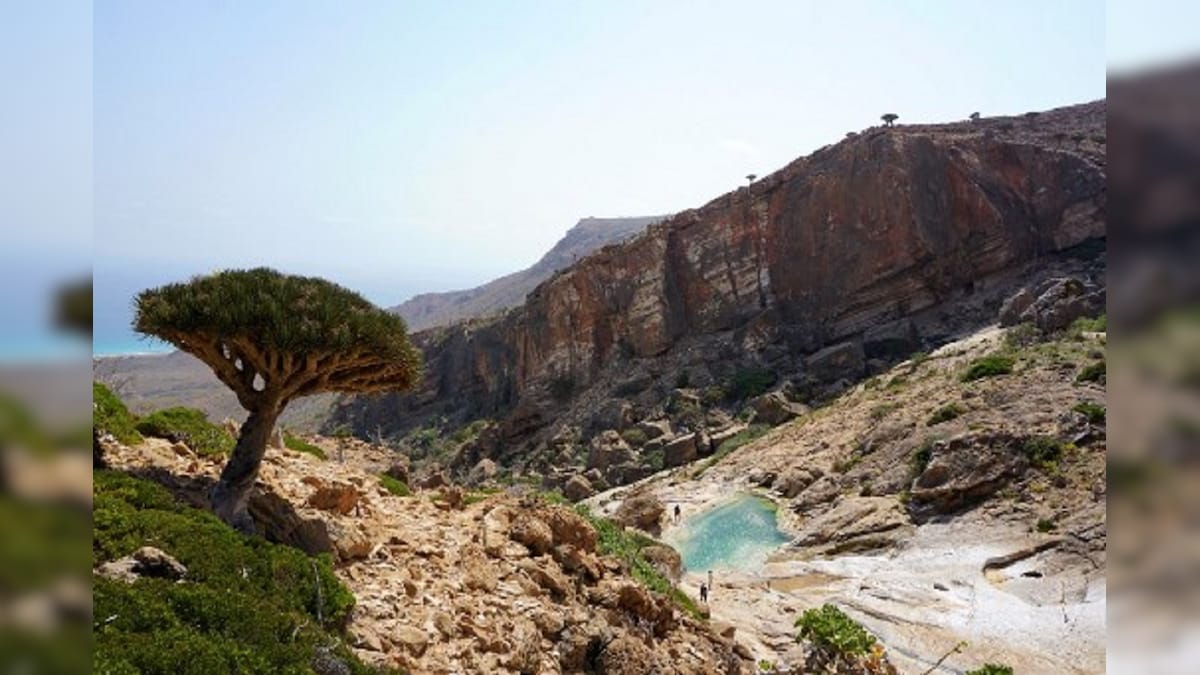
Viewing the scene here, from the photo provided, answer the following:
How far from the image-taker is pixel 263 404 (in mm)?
10031

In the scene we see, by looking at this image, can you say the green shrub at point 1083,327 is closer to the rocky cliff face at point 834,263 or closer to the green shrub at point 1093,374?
the green shrub at point 1093,374

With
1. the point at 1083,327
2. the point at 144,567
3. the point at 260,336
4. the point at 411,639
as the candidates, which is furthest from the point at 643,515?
the point at 1083,327

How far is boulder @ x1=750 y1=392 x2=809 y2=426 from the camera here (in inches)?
1630

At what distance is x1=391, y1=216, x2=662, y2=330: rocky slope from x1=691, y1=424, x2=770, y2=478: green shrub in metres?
93.1

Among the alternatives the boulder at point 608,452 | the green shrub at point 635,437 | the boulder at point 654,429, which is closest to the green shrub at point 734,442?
the boulder at point 654,429

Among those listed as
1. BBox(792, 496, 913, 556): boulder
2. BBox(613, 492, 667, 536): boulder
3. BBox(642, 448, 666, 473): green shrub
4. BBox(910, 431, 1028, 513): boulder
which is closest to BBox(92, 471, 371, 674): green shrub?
BBox(792, 496, 913, 556): boulder

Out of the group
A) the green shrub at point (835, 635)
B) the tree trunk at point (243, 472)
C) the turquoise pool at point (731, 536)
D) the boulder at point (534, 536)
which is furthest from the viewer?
the turquoise pool at point (731, 536)

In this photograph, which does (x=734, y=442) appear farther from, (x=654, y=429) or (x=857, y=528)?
(x=857, y=528)

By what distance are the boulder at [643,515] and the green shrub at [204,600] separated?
59.7 ft

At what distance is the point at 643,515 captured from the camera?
26.2 meters

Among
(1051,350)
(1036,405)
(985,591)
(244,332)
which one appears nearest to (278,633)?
(244,332)

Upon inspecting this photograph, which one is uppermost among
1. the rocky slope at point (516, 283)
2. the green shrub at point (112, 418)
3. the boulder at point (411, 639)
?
the rocky slope at point (516, 283)

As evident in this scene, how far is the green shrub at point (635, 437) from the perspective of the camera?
140 feet

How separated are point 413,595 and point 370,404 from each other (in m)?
68.2
